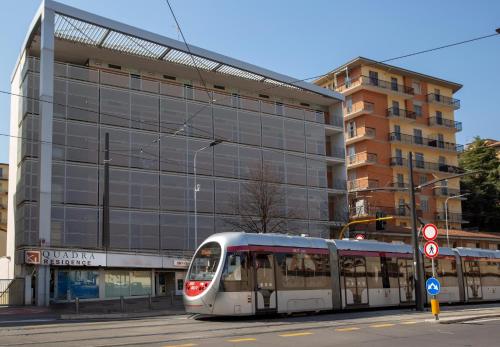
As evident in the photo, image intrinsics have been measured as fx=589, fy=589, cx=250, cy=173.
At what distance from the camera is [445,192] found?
65938mm

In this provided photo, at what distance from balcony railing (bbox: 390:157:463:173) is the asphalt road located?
148 feet

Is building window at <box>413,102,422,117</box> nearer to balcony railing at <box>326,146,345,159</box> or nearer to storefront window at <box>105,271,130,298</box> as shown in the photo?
balcony railing at <box>326,146,345,159</box>

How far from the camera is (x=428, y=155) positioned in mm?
65812

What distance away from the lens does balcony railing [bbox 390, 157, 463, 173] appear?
62.0 meters

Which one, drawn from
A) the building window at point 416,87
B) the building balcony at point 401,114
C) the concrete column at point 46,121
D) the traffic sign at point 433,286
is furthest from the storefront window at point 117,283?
the building window at point 416,87

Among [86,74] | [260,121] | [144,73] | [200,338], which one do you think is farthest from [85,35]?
[200,338]

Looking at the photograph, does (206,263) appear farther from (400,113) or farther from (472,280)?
(400,113)

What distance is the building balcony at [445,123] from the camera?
66688mm

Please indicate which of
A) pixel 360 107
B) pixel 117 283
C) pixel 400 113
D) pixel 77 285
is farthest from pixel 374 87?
pixel 77 285

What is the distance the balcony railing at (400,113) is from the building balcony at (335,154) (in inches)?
331

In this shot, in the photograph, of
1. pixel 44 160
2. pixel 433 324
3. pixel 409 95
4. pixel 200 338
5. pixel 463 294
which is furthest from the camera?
pixel 409 95

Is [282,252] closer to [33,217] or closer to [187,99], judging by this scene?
[33,217]

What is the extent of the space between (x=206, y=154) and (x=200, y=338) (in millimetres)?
34966

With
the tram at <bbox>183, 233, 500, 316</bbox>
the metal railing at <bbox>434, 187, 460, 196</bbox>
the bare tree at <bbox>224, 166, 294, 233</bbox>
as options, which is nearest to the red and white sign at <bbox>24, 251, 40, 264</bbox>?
the bare tree at <bbox>224, 166, 294, 233</bbox>
